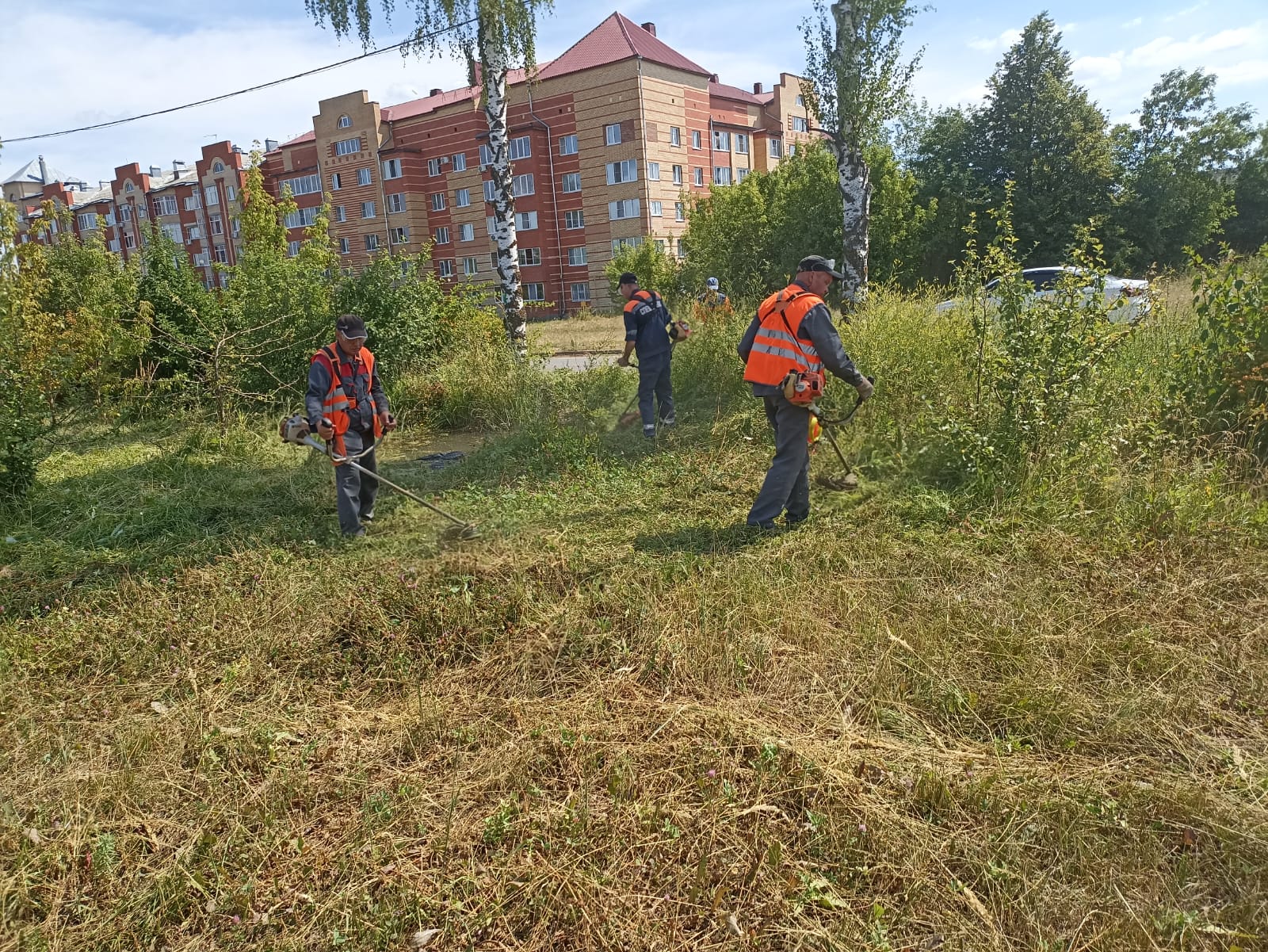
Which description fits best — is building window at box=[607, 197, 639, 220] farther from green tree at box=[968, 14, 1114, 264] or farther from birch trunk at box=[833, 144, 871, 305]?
birch trunk at box=[833, 144, 871, 305]

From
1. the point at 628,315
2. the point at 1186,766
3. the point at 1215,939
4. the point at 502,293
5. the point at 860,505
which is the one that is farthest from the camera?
the point at 502,293

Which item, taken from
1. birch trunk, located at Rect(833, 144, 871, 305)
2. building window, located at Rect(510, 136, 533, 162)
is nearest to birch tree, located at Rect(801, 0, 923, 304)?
birch trunk, located at Rect(833, 144, 871, 305)

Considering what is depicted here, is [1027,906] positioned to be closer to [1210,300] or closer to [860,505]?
[860,505]

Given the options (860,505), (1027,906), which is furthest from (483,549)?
(1027,906)

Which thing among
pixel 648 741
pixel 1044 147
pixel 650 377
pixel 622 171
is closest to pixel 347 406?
pixel 650 377

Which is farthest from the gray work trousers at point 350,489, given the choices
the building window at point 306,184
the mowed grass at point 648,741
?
the building window at point 306,184

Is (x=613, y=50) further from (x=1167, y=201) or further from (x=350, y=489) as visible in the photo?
(x=350, y=489)

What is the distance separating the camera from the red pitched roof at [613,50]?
3403 centimetres

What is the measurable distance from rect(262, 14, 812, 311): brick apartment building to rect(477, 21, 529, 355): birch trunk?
17.5 metres

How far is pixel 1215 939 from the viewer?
86.0 inches

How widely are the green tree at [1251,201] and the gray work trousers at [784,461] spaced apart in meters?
29.6

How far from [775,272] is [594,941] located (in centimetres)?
1992

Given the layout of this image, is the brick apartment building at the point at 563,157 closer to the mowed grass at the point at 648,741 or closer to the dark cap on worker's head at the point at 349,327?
the dark cap on worker's head at the point at 349,327

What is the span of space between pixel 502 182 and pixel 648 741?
32.2ft
